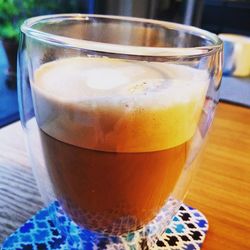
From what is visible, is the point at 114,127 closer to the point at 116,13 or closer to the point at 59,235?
the point at 59,235

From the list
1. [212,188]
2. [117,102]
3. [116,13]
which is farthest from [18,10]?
[117,102]

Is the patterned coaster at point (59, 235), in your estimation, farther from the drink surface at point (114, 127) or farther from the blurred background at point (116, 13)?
the blurred background at point (116, 13)

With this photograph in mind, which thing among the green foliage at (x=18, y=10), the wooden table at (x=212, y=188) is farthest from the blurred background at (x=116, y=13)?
the wooden table at (x=212, y=188)

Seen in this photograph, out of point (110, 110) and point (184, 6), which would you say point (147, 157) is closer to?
point (110, 110)

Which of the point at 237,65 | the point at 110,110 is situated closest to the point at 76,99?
the point at 110,110

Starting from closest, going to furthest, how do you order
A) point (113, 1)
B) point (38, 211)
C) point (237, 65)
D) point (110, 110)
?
point (110, 110), point (38, 211), point (237, 65), point (113, 1)

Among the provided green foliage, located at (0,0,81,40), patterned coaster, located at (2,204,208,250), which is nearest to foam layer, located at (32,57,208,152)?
patterned coaster, located at (2,204,208,250)

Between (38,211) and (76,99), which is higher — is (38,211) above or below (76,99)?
below
